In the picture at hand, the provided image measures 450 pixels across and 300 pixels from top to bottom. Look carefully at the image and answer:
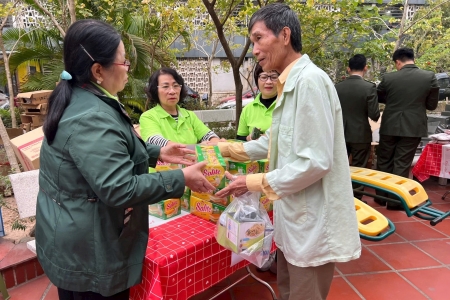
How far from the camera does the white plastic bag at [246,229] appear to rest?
149 centimetres

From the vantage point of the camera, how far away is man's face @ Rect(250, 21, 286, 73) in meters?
1.35

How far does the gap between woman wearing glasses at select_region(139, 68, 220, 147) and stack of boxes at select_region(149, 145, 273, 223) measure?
24.1 inches

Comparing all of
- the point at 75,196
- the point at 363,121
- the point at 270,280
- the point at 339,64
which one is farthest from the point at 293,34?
the point at 339,64

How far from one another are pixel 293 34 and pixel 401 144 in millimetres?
3452

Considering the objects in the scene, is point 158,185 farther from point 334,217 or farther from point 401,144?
point 401,144

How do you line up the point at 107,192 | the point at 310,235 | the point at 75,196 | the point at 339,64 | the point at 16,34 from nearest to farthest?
the point at 107,192
the point at 75,196
the point at 310,235
the point at 16,34
the point at 339,64

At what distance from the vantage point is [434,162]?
4.24 meters

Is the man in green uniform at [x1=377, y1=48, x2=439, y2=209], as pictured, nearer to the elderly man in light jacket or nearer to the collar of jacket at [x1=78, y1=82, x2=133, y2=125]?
the elderly man in light jacket

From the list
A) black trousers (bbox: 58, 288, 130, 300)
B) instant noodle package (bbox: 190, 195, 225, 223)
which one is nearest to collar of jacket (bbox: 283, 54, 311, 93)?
instant noodle package (bbox: 190, 195, 225, 223)

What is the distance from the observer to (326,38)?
5.36 meters

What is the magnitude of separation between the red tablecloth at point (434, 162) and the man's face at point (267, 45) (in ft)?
A: 11.8

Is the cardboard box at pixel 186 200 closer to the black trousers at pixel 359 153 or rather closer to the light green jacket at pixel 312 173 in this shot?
the light green jacket at pixel 312 173

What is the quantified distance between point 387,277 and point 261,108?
65.5 inches

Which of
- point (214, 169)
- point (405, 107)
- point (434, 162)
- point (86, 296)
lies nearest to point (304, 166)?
point (214, 169)
